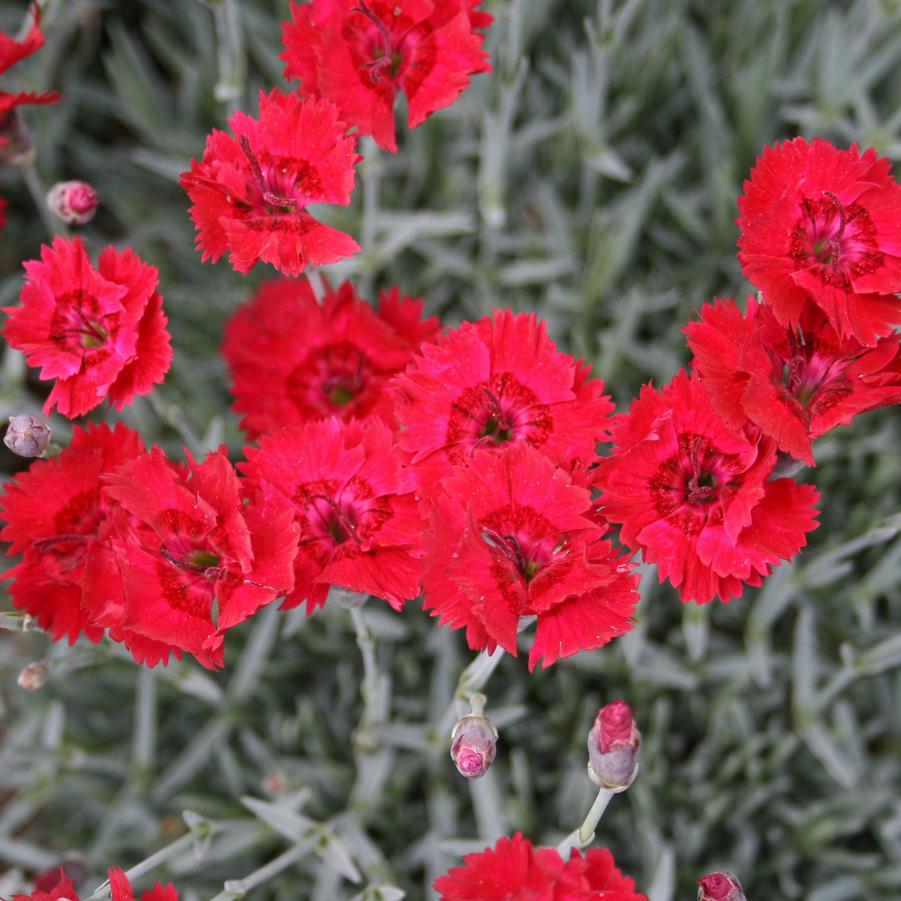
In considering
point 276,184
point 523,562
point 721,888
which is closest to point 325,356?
point 276,184

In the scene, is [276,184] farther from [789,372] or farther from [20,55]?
[789,372]

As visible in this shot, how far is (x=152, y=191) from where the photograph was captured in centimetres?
236

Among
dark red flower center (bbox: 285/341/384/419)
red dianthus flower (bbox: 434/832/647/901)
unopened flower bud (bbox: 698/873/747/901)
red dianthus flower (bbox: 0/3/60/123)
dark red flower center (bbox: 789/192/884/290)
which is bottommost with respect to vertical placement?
unopened flower bud (bbox: 698/873/747/901)

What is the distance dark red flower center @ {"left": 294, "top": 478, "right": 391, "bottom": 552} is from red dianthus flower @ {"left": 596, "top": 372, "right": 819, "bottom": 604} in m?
0.28

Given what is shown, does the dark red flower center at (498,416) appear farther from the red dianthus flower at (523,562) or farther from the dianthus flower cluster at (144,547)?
the dianthus flower cluster at (144,547)

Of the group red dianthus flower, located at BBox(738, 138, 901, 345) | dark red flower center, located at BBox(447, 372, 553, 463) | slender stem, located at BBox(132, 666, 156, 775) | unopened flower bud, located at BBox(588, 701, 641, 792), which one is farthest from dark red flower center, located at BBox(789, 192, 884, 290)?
slender stem, located at BBox(132, 666, 156, 775)

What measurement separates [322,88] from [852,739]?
143 centimetres

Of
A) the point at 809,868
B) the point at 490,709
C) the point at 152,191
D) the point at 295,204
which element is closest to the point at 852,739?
the point at 809,868

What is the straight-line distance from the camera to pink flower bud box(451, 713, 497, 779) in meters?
1.06

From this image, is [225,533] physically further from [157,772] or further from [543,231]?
[543,231]

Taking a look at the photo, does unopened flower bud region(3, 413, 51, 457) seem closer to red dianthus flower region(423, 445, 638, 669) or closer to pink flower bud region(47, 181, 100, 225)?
pink flower bud region(47, 181, 100, 225)

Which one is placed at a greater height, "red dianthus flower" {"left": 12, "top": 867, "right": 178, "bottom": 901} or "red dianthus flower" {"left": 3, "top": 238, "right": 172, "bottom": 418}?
"red dianthus flower" {"left": 3, "top": 238, "right": 172, "bottom": 418}

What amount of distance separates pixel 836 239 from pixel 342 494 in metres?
0.69

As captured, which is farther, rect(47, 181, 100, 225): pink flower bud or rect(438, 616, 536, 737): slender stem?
rect(47, 181, 100, 225): pink flower bud
